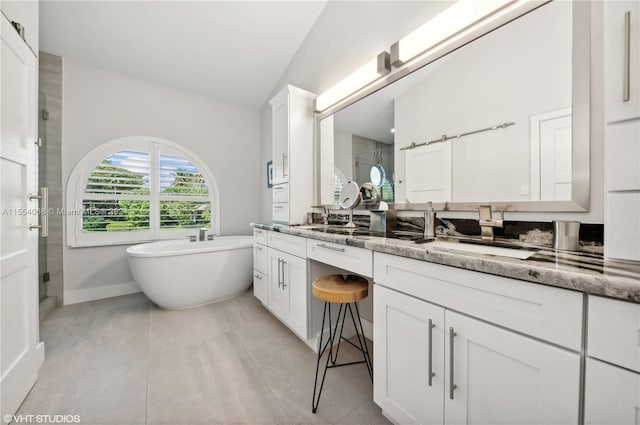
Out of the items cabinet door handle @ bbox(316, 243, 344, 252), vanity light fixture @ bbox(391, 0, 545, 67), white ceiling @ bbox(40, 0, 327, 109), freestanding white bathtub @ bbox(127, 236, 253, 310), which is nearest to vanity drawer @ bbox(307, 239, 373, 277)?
cabinet door handle @ bbox(316, 243, 344, 252)

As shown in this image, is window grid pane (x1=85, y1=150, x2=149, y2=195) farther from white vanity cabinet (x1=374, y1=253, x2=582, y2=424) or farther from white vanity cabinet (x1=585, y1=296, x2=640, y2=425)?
white vanity cabinet (x1=585, y1=296, x2=640, y2=425)

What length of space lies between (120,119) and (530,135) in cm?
396

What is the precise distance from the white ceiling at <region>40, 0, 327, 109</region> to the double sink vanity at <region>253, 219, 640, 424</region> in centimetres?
252

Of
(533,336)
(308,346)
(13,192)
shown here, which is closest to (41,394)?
(13,192)

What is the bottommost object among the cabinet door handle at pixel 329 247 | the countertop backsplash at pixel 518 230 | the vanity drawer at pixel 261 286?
the vanity drawer at pixel 261 286

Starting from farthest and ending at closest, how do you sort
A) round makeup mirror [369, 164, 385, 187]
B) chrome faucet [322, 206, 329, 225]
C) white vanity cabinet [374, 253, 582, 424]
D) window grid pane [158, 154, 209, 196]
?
window grid pane [158, 154, 209, 196] → chrome faucet [322, 206, 329, 225] → round makeup mirror [369, 164, 385, 187] → white vanity cabinet [374, 253, 582, 424]

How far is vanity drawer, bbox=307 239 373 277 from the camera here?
1258 mm

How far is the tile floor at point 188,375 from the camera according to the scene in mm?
1277

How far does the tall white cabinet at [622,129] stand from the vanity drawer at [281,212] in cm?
216

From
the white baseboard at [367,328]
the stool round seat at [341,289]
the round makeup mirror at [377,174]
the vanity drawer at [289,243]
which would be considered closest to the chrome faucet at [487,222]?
the stool round seat at [341,289]

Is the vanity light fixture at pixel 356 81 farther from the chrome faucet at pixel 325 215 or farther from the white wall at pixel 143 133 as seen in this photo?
the white wall at pixel 143 133

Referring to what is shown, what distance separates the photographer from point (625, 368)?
57 centimetres

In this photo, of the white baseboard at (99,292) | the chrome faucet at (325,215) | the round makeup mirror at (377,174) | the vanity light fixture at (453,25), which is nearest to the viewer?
the vanity light fixture at (453,25)

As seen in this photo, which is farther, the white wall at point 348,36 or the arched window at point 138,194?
the arched window at point 138,194
